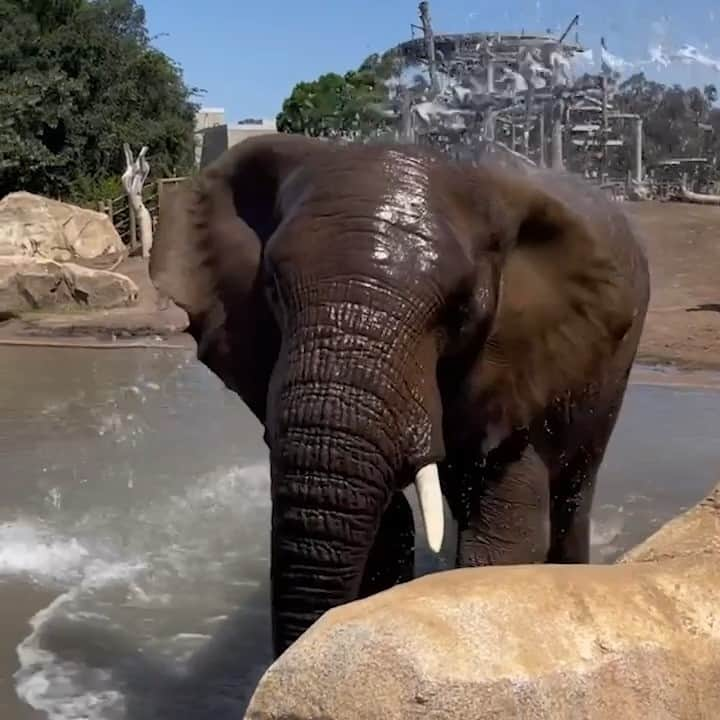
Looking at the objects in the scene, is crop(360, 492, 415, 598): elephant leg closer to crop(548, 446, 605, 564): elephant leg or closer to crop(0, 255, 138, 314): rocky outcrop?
crop(548, 446, 605, 564): elephant leg

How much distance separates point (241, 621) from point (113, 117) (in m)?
20.9

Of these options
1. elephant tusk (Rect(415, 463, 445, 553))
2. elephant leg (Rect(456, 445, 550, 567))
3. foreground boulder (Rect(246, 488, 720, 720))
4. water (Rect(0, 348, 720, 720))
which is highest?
foreground boulder (Rect(246, 488, 720, 720))

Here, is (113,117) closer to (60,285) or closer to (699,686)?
(60,285)

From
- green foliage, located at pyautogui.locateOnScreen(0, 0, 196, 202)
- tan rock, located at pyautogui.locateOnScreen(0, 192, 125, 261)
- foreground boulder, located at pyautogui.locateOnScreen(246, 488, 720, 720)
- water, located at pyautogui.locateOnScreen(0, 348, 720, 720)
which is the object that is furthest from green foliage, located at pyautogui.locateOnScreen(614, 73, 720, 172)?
green foliage, located at pyautogui.locateOnScreen(0, 0, 196, 202)

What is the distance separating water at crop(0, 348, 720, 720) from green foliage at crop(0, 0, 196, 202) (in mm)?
13497

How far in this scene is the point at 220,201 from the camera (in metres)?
4.12

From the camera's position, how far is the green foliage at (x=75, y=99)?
2366 cm

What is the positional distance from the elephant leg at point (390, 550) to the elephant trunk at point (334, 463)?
0.84 m

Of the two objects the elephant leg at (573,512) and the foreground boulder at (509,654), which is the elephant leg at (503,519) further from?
the foreground boulder at (509,654)

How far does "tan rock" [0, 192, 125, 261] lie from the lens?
68.4ft

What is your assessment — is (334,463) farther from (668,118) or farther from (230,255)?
(668,118)

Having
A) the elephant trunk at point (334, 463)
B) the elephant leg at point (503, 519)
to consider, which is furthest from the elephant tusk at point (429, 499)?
the elephant leg at point (503, 519)

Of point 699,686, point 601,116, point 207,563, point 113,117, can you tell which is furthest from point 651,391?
point 113,117

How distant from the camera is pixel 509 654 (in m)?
1.72
